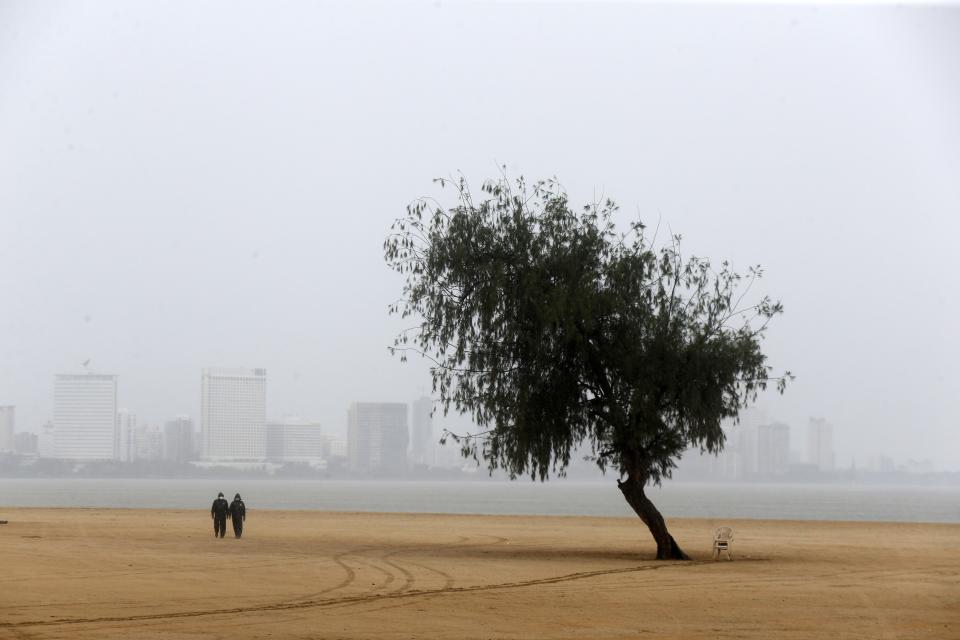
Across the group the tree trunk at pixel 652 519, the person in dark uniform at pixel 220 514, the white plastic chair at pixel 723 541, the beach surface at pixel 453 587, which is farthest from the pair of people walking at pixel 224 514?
the white plastic chair at pixel 723 541

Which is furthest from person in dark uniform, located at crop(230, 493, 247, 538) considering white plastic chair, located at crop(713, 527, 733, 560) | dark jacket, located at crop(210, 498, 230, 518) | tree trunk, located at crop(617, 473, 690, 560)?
white plastic chair, located at crop(713, 527, 733, 560)

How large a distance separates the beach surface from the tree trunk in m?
0.42

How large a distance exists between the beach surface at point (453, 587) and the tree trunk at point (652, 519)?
1.39 feet

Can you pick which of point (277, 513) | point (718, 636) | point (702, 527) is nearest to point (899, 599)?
point (718, 636)

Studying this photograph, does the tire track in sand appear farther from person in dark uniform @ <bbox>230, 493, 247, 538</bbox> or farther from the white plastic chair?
person in dark uniform @ <bbox>230, 493, 247, 538</bbox>

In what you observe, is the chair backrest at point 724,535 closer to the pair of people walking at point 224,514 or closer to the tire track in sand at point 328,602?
the tire track in sand at point 328,602

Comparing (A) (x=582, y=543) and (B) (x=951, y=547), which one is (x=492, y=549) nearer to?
(A) (x=582, y=543)

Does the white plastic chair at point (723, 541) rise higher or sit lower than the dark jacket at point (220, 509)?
lower

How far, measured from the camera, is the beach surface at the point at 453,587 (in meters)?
16.2

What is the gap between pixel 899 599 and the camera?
66.4ft

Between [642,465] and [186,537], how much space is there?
13550 mm

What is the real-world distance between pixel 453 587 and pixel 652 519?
29.2 feet

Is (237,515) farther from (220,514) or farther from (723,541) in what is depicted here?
(723,541)

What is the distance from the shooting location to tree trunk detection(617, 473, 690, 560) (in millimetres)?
28828
